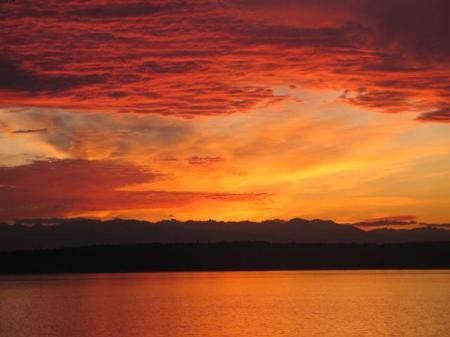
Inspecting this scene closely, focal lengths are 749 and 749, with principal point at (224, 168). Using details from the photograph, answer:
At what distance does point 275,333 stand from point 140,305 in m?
34.6

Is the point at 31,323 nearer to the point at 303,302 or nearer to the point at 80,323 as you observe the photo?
the point at 80,323

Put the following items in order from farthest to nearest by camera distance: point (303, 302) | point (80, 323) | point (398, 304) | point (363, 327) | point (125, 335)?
1. point (303, 302)
2. point (398, 304)
3. point (80, 323)
4. point (363, 327)
5. point (125, 335)

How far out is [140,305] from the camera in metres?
85.9

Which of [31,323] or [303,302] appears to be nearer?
[31,323]

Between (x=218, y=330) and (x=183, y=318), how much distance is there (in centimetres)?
1156

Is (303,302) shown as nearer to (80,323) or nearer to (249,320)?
(249,320)

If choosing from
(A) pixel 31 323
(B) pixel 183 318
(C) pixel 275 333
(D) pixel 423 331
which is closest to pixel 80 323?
(A) pixel 31 323

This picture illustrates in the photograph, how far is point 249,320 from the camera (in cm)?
6372

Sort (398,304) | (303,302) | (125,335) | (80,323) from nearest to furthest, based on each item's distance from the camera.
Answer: (125,335), (80,323), (398,304), (303,302)

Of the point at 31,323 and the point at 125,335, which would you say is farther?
the point at 31,323

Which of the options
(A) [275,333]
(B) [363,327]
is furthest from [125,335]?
(B) [363,327]

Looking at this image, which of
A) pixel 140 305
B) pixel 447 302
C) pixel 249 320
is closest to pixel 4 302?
pixel 140 305

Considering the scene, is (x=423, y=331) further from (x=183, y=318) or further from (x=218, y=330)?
(x=183, y=318)

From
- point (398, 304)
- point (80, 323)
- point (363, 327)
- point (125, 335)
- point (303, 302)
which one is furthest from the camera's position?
point (303, 302)
